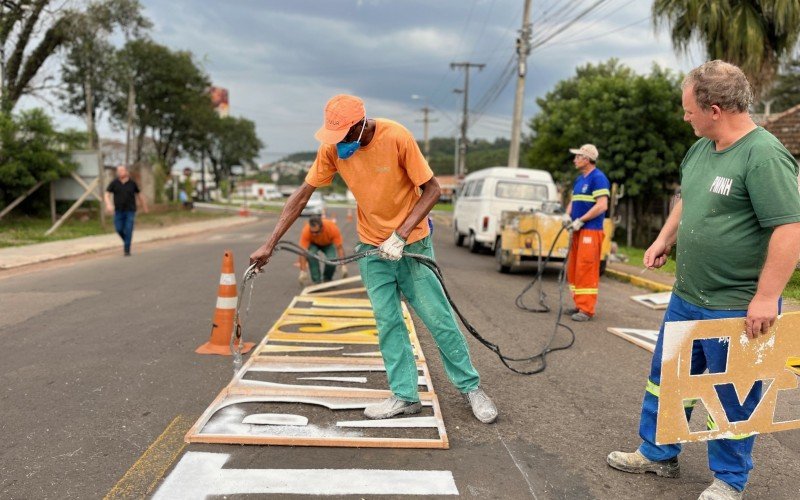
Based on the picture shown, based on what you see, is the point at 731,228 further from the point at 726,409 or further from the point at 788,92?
the point at 788,92

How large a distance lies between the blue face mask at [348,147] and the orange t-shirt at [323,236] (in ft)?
16.2

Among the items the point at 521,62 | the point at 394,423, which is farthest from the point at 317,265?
the point at 521,62

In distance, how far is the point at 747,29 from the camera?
1203 cm

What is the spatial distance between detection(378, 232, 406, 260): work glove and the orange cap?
0.66 m

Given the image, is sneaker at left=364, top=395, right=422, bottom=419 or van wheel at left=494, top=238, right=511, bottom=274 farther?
van wheel at left=494, top=238, right=511, bottom=274

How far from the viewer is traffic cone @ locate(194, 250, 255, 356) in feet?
17.6

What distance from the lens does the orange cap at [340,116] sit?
341cm

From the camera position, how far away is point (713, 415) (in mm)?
2785

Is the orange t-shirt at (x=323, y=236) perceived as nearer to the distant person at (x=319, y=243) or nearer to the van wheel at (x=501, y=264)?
the distant person at (x=319, y=243)

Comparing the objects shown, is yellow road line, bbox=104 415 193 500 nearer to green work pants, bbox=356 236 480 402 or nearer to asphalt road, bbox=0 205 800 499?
asphalt road, bbox=0 205 800 499

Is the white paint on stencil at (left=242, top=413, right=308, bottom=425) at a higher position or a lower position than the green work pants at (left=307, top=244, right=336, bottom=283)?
lower

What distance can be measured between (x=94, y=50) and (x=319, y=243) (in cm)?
2192

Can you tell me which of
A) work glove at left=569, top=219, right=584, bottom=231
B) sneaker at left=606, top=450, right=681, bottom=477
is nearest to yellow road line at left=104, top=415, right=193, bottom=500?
sneaker at left=606, top=450, right=681, bottom=477

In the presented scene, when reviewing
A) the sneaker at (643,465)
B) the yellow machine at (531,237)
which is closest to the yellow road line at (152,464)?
the sneaker at (643,465)
